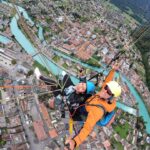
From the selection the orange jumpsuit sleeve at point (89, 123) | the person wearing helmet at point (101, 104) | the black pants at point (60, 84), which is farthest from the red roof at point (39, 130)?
the orange jumpsuit sleeve at point (89, 123)

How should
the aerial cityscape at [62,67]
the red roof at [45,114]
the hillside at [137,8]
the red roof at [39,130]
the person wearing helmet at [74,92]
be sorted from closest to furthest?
the person wearing helmet at [74,92] → the red roof at [39,130] → the aerial cityscape at [62,67] → the red roof at [45,114] → the hillside at [137,8]

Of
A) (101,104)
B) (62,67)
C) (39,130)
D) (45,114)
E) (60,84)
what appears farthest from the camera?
(62,67)

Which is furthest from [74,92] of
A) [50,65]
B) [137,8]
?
[137,8]

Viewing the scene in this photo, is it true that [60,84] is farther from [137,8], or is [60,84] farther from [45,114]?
[137,8]

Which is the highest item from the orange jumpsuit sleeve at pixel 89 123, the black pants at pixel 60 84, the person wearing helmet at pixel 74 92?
the black pants at pixel 60 84

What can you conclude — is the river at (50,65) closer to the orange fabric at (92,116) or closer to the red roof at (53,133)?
the red roof at (53,133)

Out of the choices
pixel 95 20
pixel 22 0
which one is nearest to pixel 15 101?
pixel 22 0
